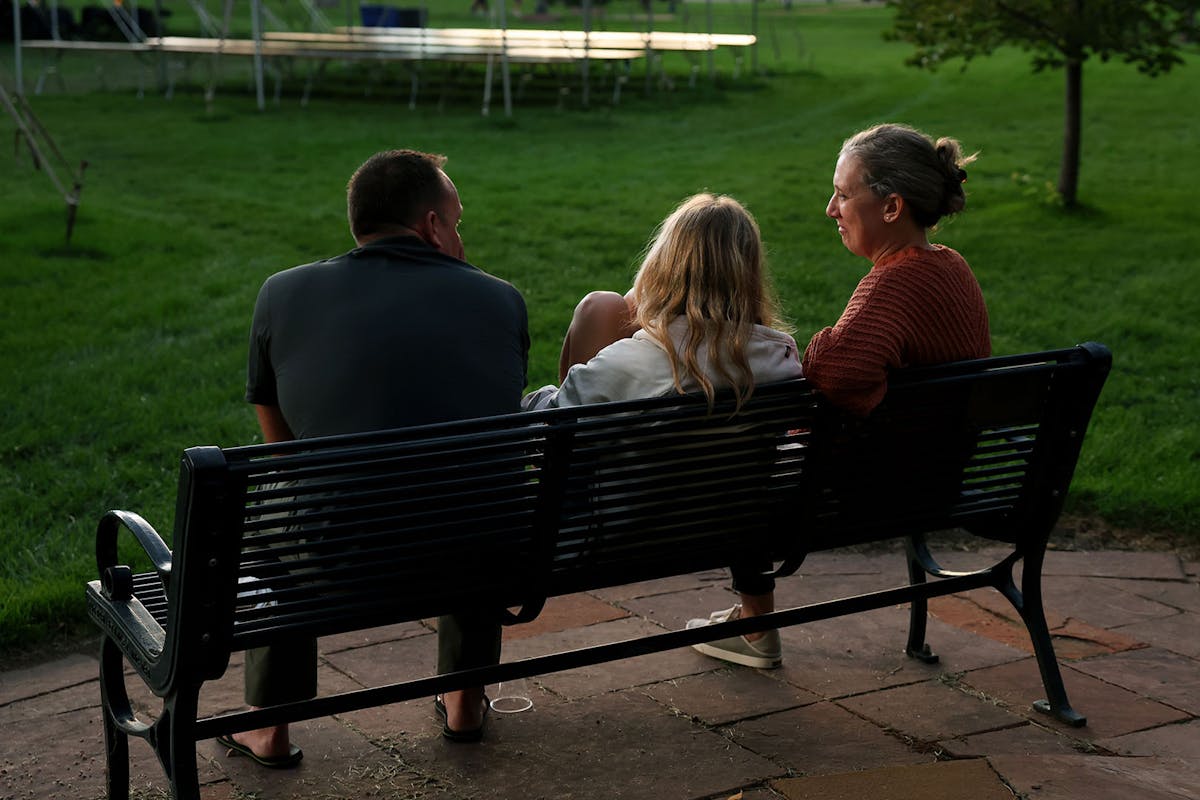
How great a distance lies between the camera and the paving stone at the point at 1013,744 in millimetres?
3467

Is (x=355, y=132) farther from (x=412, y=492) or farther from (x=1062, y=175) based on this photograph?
(x=412, y=492)

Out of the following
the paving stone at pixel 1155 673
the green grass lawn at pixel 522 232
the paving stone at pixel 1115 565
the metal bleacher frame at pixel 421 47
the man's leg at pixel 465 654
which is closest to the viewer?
the man's leg at pixel 465 654

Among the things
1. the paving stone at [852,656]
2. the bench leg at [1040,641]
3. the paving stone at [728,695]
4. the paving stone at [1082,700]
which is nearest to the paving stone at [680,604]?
the paving stone at [852,656]

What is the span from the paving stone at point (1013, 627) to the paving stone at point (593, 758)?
113cm

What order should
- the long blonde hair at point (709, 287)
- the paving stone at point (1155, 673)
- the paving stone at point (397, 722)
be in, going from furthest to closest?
1. the paving stone at point (1155, 673)
2. the paving stone at point (397, 722)
3. the long blonde hair at point (709, 287)

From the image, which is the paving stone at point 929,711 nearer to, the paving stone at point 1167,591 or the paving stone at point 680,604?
the paving stone at point 680,604

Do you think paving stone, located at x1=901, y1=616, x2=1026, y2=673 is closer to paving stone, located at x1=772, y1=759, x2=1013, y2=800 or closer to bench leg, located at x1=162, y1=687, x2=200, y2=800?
paving stone, located at x1=772, y1=759, x2=1013, y2=800

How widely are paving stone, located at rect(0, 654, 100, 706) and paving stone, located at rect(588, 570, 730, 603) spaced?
4.90 ft

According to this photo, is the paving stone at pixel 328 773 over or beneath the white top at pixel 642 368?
beneath

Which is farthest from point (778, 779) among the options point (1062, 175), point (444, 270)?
point (1062, 175)

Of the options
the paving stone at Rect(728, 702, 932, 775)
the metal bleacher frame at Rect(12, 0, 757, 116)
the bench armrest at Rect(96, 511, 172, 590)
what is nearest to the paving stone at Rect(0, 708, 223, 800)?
the bench armrest at Rect(96, 511, 172, 590)

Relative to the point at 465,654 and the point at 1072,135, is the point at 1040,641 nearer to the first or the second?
the point at 465,654

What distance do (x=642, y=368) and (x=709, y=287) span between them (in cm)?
23

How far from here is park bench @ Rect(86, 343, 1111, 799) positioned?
9.07 ft
